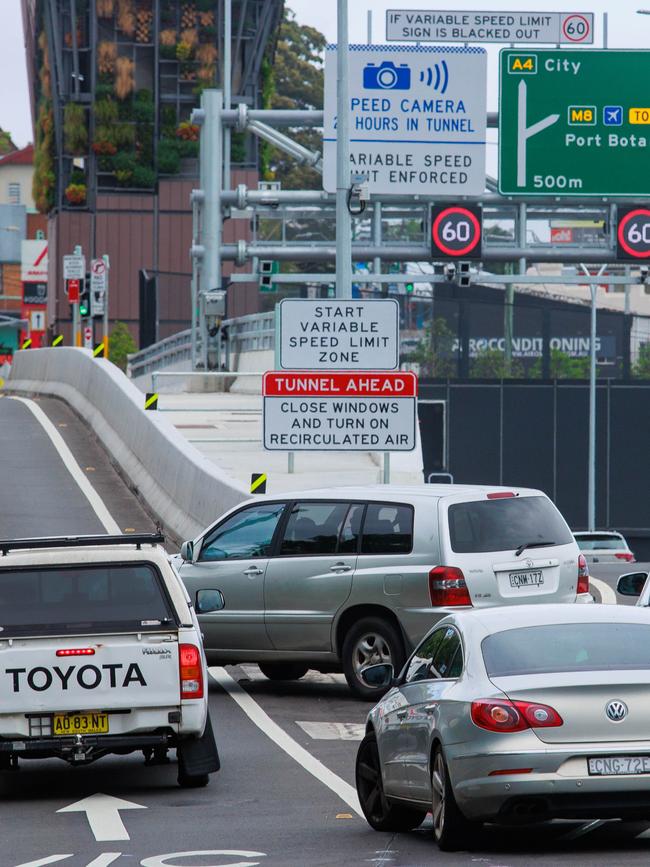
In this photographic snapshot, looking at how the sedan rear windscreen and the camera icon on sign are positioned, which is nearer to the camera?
the sedan rear windscreen

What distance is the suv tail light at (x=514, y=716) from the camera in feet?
28.0

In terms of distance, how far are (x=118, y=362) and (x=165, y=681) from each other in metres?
58.6

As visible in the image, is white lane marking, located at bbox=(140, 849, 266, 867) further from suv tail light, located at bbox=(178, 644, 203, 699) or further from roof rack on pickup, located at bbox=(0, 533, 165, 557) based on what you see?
roof rack on pickup, located at bbox=(0, 533, 165, 557)

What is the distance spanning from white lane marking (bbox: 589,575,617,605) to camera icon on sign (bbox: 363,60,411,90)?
54.0ft

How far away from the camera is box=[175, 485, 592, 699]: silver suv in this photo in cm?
1500

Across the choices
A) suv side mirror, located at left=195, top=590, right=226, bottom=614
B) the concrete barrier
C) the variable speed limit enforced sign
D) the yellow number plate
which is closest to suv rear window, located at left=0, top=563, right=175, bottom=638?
the yellow number plate

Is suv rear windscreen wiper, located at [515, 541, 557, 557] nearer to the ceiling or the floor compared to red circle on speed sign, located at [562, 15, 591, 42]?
nearer to the floor

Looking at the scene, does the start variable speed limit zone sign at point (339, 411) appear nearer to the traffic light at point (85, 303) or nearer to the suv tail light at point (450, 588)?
the suv tail light at point (450, 588)

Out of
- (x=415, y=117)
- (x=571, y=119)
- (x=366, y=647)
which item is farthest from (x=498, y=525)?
(x=415, y=117)

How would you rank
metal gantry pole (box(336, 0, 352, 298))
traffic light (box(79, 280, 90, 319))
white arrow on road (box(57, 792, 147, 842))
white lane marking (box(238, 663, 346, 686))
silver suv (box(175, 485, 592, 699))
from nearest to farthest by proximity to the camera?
white arrow on road (box(57, 792, 147, 842)), silver suv (box(175, 485, 592, 699)), white lane marking (box(238, 663, 346, 686)), metal gantry pole (box(336, 0, 352, 298)), traffic light (box(79, 280, 90, 319))

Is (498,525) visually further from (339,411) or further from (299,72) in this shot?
(299,72)

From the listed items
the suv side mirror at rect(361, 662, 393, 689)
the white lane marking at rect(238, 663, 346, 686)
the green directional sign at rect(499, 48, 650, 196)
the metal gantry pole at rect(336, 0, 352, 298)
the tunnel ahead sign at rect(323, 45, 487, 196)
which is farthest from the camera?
the tunnel ahead sign at rect(323, 45, 487, 196)

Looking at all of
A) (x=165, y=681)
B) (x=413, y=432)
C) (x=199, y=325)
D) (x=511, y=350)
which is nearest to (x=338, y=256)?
(x=413, y=432)

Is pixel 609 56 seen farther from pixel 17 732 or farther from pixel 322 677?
pixel 17 732
